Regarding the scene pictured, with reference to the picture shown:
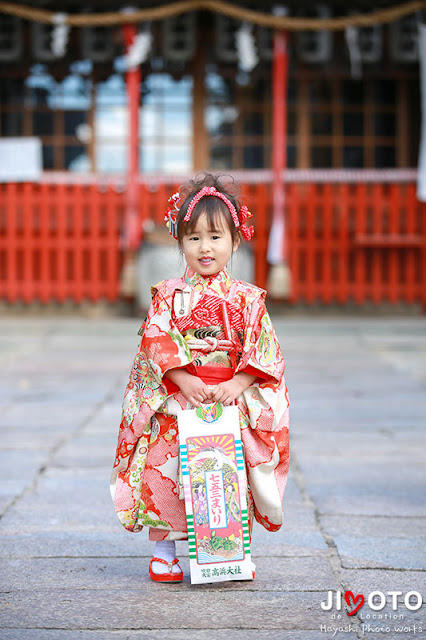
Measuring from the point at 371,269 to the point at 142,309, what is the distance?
2.56 meters

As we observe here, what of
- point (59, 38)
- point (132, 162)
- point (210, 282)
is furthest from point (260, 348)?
point (59, 38)

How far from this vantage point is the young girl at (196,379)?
8.40 ft

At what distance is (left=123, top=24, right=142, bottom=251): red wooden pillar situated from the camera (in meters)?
9.74

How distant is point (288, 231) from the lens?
33.0ft

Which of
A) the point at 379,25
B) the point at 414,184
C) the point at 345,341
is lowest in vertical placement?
the point at 345,341

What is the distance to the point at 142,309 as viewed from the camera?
9.70 m

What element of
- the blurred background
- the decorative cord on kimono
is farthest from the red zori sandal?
the blurred background

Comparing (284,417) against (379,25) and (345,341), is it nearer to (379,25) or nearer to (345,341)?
(345,341)

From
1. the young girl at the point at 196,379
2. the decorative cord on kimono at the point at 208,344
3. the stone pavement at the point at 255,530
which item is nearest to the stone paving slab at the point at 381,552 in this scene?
the stone pavement at the point at 255,530

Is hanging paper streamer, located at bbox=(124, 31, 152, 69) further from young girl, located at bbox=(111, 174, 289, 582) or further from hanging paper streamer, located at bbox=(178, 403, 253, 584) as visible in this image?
hanging paper streamer, located at bbox=(178, 403, 253, 584)

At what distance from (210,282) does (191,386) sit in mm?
317

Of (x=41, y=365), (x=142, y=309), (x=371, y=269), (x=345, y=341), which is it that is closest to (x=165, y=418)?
(x=41, y=365)

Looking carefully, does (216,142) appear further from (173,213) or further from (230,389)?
(230,389)

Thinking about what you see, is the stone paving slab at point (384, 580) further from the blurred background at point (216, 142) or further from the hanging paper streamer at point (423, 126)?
the hanging paper streamer at point (423, 126)
